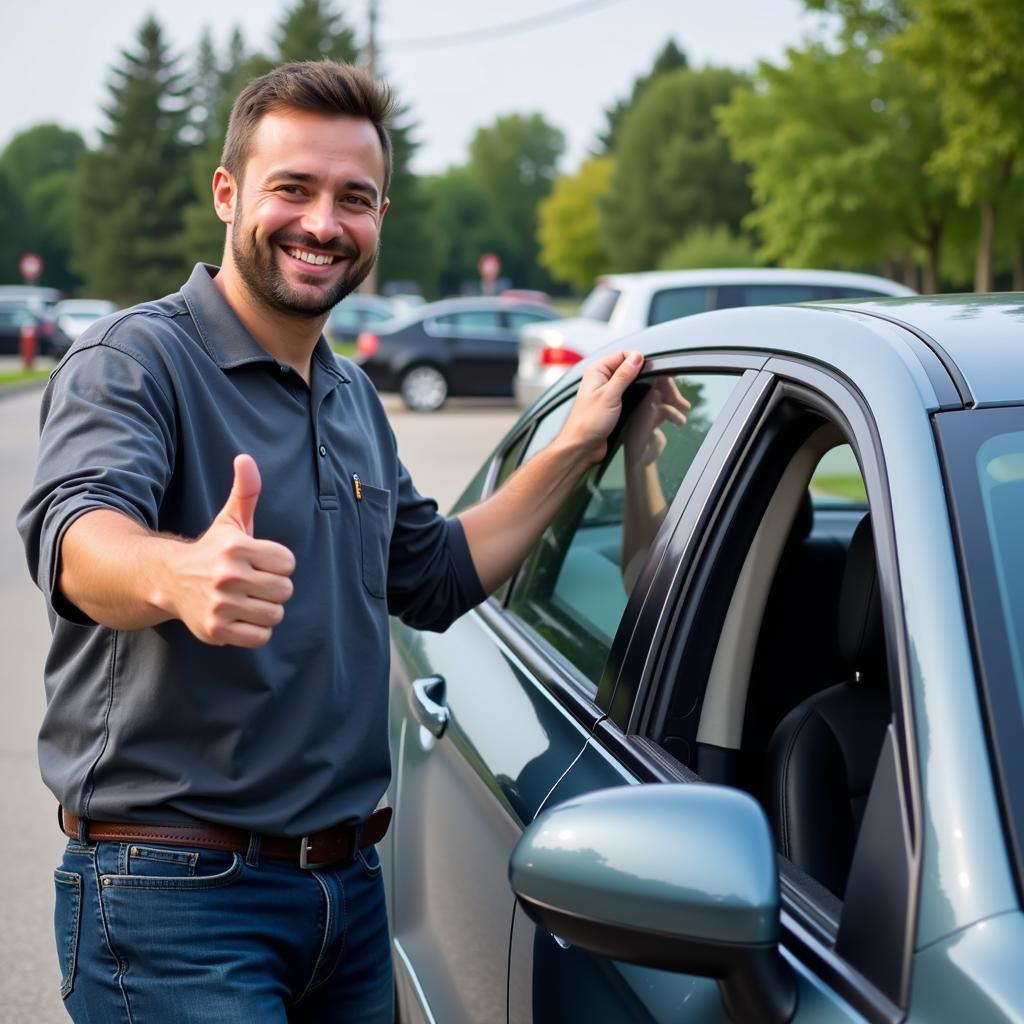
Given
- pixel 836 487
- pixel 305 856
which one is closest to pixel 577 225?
pixel 836 487

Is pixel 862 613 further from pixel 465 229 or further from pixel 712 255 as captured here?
pixel 465 229

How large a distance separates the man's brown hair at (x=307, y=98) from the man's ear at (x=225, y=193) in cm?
2

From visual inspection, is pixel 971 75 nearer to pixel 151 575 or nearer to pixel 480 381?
pixel 480 381

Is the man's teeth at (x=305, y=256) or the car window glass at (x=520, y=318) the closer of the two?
the man's teeth at (x=305, y=256)

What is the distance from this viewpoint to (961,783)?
1296mm

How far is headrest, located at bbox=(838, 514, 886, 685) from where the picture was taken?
213 centimetres

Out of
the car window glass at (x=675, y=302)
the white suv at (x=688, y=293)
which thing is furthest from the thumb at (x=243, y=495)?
the car window glass at (x=675, y=302)

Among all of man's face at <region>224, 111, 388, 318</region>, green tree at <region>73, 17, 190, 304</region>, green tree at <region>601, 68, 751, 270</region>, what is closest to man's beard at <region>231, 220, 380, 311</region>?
man's face at <region>224, 111, 388, 318</region>

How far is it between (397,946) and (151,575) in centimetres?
122

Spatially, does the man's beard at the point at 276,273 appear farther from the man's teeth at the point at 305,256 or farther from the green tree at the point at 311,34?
the green tree at the point at 311,34

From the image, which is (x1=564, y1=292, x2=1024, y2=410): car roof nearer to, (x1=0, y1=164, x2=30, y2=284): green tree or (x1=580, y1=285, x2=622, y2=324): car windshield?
(x1=580, y1=285, x2=622, y2=324): car windshield

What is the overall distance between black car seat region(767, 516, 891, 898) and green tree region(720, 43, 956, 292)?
26962mm

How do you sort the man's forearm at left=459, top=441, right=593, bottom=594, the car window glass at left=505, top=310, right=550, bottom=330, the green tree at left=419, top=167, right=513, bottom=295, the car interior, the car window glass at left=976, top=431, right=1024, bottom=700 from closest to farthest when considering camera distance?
the car window glass at left=976, top=431, right=1024, bottom=700, the car interior, the man's forearm at left=459, top=441, right=593, bottom=594, the car window glass at left=505, top=310, right=550, bottom=330, the green tree at left=419, top=167, right=513, bottom=295

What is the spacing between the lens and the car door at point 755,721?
1354mm
